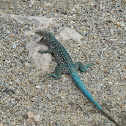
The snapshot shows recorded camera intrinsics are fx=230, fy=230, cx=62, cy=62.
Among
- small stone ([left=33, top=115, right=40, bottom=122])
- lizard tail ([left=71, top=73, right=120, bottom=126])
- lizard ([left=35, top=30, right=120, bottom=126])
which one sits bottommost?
small stone ([left=33, top=115, right=40, bottom=122])

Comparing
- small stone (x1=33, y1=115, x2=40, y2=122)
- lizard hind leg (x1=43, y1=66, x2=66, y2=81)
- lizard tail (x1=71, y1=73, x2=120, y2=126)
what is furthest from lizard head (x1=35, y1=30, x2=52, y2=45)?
small stone (x1=33, y1=115, x2=40, y2=122)

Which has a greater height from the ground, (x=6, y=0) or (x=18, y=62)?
(x=6, y=0)

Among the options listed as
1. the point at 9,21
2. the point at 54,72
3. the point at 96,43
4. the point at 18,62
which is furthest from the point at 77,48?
the point at 9,21

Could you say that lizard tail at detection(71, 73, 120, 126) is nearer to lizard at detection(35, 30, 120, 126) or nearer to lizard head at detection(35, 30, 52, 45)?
lizard at detection(35, 30, 120, 126)

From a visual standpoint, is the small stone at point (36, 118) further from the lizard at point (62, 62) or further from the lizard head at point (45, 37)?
the lizard head at point (45, 37)

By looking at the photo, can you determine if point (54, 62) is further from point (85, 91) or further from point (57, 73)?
point (85, 91)

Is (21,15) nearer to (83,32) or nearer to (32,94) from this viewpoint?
(83,32)

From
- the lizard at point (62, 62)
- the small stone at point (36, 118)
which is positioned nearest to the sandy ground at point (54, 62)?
the small stone at point (36, 118)
